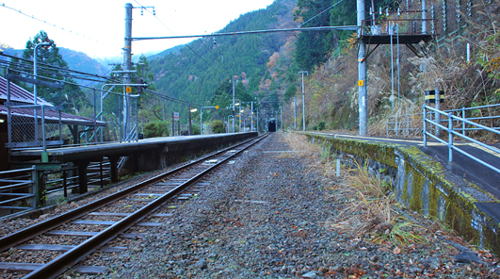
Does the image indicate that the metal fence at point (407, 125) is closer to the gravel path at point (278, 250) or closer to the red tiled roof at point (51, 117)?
the gravel path at point (278, 250)

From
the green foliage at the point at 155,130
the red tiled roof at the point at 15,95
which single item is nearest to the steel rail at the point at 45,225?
the red tiled roof at the point at 15,95

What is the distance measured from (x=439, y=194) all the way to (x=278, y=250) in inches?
84.5

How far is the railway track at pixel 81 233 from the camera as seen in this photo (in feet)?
11.0

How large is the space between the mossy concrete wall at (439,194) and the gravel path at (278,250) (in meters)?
0.21

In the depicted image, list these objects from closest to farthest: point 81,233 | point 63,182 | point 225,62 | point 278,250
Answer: point 278,250, point 81,233, point 63,182, point 225,62

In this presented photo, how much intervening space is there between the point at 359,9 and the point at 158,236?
12.6 meters

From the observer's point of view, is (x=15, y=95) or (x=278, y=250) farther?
(x=15, y=95)

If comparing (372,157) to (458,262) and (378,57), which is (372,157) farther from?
(378,57)

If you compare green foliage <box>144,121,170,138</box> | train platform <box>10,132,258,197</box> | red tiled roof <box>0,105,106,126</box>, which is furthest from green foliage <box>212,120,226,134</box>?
red tiled roof <box>0,105,106,126</box>

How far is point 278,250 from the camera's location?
3.72 m

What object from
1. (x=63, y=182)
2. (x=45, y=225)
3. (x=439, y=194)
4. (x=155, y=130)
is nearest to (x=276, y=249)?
(x=439, y=194)

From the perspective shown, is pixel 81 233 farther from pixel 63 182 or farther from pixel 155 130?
pixel 155 130

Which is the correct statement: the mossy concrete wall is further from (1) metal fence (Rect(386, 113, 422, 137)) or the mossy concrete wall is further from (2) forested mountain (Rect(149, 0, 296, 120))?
(2) forested mountain (Rect(149, 0, 296, 120))

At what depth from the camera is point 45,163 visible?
23.1 feet
